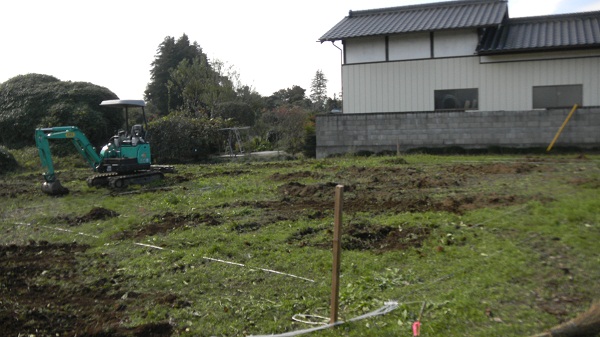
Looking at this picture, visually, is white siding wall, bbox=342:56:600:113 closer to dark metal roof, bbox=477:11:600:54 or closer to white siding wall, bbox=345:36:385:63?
white siding wall, bbox=345:36:385:63

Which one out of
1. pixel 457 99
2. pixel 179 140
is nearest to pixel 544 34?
pixel 457 99

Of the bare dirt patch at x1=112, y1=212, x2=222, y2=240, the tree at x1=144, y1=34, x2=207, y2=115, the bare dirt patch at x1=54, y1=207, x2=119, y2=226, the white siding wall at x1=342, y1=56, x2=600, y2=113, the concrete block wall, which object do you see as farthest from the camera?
the tree at x1=144, y1=34, x2=207, y2=115

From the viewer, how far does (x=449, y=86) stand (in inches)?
910

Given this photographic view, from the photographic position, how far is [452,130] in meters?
21.3

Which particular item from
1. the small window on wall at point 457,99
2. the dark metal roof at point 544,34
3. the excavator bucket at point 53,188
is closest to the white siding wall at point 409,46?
the small window on wall at point 457,99

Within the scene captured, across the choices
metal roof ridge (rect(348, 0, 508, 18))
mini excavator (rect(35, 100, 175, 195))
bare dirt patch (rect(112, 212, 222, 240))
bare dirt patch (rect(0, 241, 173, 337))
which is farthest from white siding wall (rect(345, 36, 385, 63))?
bare dirt patch (rect(0, 241, 173, 337))

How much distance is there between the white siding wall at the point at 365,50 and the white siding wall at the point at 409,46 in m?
0.41

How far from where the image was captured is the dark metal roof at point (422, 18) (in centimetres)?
2317

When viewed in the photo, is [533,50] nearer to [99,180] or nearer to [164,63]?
[99,180]

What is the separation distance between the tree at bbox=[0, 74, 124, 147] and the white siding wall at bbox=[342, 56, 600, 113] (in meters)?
11.7

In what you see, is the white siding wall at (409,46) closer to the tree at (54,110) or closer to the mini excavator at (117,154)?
the mini excavator at (117,154)

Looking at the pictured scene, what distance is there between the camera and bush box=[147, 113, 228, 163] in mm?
25125

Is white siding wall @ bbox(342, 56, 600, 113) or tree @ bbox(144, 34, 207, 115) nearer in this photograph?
white siding wall @ bbox(342, 56, 600, 113)

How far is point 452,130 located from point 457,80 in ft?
8.91
